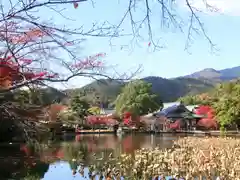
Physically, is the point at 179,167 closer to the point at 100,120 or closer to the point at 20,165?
the point at 20,165

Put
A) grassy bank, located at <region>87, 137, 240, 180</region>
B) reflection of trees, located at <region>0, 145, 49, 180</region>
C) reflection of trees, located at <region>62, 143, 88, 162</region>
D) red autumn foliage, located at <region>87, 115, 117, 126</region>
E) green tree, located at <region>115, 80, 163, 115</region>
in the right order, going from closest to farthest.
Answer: grassy bank, located at <region>87, 137, 240, 180</region>, reflection of trees, located at <region>0, 145, 49, 180</region>, reflection of trees, located at <region>62, 143, 88, 162</region>, red autumn foliage, located at <region>87, 115, 117, 126</region>, green tree, located at <region>115, 80, 163, 115</region>

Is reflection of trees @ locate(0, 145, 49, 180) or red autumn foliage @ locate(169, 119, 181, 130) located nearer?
reflection of trees @ locate(0, 145, 49, 180)

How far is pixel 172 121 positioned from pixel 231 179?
3799cm

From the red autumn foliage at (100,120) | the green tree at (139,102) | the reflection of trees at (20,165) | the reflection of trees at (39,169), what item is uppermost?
the green tree at (139,102)

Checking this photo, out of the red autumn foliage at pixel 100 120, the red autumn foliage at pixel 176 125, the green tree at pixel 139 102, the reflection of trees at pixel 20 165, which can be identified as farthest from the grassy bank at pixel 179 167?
the green tree at pixel 139 102

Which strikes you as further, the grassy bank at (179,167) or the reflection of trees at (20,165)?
the reflection of trees at (20,165)

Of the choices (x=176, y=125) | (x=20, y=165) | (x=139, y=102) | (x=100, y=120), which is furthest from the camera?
(x=139, y=102)

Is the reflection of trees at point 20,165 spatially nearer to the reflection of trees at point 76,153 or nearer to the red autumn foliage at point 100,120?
the reflection of trees at point 76,153

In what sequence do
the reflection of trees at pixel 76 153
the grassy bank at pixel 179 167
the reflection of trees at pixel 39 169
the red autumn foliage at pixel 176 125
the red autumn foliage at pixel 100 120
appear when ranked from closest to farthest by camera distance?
the grassy bank at pixel 179 167 < the reflection of trees at pixel 39 169 < the reflection of trees at pixel 76 153 < the red autumn foliage at pixel 100 120 < the red autumn foliage at pixel 176 125

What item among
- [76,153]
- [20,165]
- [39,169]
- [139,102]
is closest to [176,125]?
[139,102]

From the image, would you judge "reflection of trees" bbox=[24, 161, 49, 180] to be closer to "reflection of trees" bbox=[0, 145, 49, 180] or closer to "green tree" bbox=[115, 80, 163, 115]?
"reflection of trees" bbox=[0, 145, 49, 180]

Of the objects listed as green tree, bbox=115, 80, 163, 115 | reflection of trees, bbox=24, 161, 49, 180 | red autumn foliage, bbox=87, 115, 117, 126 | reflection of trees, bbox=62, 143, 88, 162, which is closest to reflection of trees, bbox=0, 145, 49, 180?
reflection of trees, bbox=24, 161, 49, 180

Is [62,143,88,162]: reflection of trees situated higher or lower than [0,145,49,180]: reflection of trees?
lower

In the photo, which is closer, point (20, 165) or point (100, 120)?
point (20, 165)
